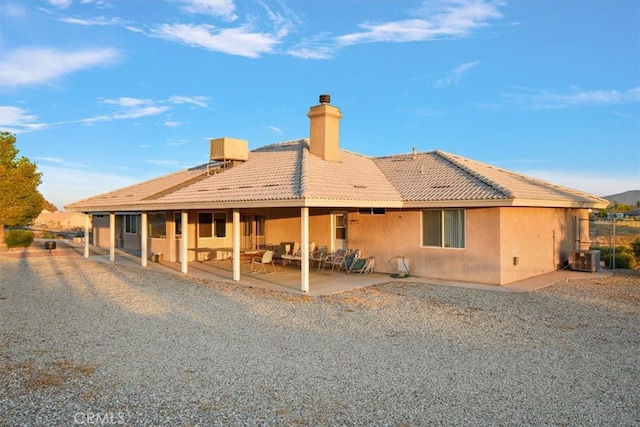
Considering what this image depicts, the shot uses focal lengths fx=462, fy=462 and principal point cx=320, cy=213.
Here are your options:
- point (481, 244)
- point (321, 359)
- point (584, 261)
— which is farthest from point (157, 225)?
point (584, 261)

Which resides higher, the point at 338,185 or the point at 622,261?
the point at 338,185

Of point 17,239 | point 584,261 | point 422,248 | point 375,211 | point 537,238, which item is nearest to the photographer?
point 422,248

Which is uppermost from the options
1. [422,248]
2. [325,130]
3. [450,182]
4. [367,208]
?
[325,130]

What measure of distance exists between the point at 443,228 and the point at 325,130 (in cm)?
535

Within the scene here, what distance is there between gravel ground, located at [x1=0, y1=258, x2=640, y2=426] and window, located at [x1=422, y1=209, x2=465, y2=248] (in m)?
2.28

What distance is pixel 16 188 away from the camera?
2862 cm

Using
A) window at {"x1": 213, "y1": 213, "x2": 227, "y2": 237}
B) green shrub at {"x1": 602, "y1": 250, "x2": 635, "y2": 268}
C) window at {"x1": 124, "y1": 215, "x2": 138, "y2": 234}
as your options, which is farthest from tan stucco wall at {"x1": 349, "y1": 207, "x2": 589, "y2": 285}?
window at {"x1": 124, "y1": 215, "x2": 138, "y2": 234}

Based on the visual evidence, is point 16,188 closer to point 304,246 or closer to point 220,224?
point 220,224

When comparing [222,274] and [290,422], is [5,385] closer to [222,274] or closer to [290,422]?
[290,422]

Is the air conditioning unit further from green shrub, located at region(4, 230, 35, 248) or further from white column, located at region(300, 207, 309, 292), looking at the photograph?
green shrub, located at region(4, 230, 35, 248)

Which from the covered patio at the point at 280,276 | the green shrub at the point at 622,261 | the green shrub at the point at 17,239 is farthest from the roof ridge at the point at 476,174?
the green shrub at the point at 17,239

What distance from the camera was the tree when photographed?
2820 cm

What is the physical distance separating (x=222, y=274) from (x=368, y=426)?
1170 centimetres

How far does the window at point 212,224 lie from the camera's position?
19516 mm
